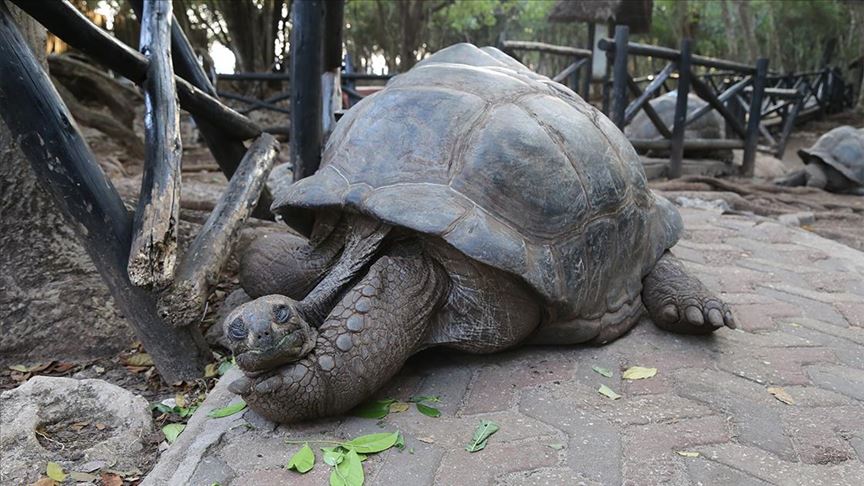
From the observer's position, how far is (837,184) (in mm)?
7371

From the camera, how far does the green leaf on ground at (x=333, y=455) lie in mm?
1513

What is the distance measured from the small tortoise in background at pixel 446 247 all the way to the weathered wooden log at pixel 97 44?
31.2 inches

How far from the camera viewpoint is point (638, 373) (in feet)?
6.59

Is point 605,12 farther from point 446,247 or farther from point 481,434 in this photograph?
point 481,434

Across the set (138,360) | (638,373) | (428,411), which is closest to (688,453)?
(638,373)

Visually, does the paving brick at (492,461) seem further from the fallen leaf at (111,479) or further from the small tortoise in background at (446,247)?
the fallen leaf at (111,479)

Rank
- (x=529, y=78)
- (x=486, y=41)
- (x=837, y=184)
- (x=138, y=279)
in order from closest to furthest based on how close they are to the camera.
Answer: (x=138, y=279) → (x=529, y=78) → (x=837, y=184) → (x=486, y=41)

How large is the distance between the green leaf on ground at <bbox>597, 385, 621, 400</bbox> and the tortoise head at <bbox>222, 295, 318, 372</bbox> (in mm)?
871

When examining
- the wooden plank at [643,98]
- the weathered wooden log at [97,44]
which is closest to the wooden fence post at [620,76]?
the wooden plank at [643,98]

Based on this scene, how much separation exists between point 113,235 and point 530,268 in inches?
53.9

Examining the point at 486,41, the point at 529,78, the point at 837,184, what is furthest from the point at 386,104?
the point at 486,41

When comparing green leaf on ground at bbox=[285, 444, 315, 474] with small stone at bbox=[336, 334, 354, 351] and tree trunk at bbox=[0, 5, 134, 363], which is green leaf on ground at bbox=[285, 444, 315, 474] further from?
tree trunk at bbox=[0, 5, 134, 363]

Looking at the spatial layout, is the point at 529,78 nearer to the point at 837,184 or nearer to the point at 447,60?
the point at 447,60

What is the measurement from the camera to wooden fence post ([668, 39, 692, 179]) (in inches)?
274
